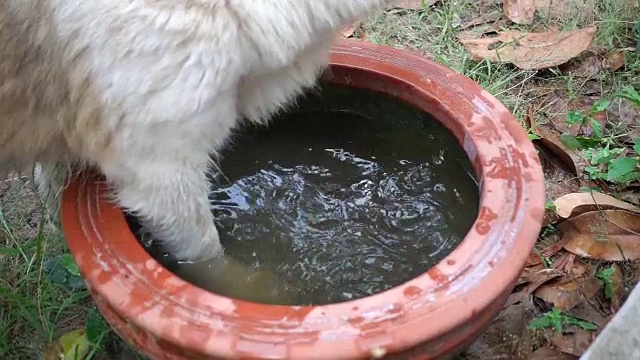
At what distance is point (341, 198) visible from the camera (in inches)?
77.7

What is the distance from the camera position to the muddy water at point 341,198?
5.75ft

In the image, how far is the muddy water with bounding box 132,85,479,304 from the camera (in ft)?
5.75

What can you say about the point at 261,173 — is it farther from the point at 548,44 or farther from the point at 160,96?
the point at 548,44

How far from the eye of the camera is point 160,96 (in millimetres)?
1414

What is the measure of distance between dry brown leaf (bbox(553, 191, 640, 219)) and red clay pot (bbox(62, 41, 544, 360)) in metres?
0.49

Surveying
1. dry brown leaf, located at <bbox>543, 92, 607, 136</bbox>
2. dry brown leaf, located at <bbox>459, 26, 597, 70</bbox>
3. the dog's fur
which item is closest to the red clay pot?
the dog's fur

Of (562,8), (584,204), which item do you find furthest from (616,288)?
(562,8)

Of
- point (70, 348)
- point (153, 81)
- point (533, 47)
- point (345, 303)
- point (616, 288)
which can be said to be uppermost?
point (153, 81)

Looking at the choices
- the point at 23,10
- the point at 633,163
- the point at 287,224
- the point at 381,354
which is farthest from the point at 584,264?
the point at 23,10

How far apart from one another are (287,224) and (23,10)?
2.57 feet

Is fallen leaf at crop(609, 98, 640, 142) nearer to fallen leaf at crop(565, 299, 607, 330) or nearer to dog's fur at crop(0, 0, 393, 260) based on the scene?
fallen leaf at crop(565, 299, 607, 330)

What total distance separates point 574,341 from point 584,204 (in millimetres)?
414

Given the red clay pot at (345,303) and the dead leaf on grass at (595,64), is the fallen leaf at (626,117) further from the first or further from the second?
the red clay pot at (345,303)

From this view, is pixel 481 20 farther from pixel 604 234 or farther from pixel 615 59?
pixel 604 234
